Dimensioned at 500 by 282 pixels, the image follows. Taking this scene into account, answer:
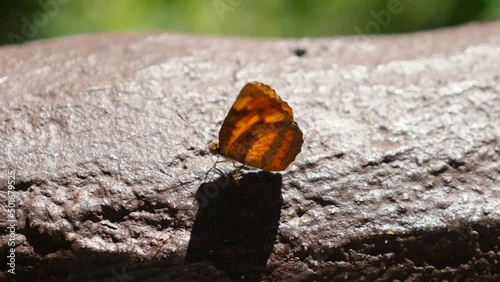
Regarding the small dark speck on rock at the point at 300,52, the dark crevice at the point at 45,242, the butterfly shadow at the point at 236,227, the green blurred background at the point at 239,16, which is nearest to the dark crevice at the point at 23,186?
the dark crevice at the point at 45,242

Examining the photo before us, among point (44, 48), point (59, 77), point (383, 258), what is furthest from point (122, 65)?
point (383, 258)

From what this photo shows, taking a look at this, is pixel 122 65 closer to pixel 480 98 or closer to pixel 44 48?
pixel 44 48

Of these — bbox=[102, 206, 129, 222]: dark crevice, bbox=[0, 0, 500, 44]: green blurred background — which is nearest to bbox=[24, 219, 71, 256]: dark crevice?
bbox=[102, 206, 129, 222]: dark crevice

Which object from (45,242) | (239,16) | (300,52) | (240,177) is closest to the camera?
(45,242)

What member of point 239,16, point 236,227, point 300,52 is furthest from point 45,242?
point 239,16

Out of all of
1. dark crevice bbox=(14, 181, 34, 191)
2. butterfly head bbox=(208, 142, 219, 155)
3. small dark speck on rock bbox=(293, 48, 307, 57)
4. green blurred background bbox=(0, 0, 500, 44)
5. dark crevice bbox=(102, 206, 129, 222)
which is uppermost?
green blurred background bbox=(0, 0, 500, 44)

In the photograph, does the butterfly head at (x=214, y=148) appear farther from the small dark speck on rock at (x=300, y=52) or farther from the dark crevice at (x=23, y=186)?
the small dark speck on rock at (x=300, y=52)

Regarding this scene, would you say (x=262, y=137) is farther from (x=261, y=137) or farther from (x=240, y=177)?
(x=240, y=177)

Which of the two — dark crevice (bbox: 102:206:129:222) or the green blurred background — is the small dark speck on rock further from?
the green blurred background
